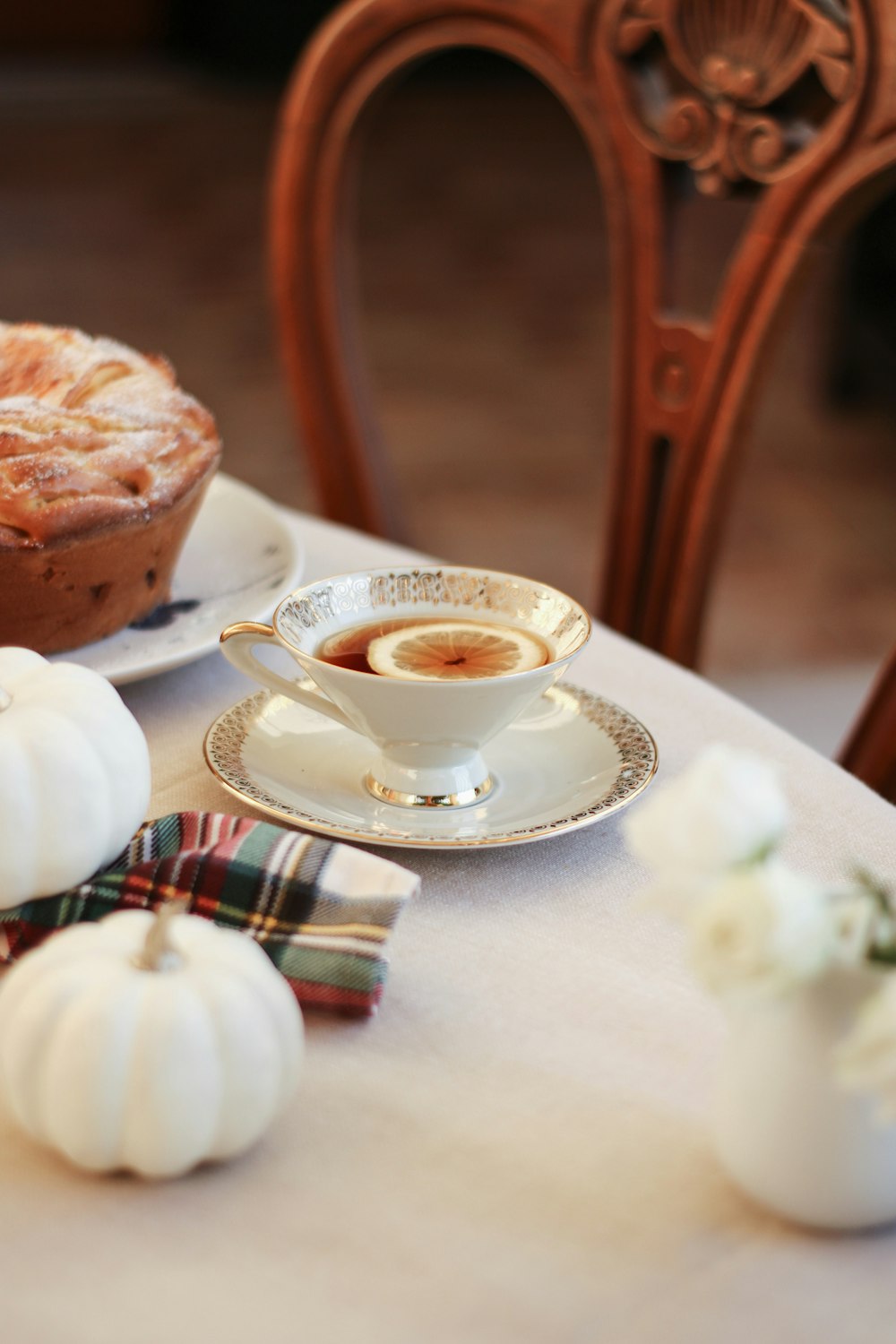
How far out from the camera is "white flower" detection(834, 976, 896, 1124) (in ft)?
1.21

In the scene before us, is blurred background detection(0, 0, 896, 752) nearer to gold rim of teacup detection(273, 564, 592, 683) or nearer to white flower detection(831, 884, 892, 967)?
gold rim of teacup detection(273, 564, 592, 683)

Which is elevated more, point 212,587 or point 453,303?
point 212,587

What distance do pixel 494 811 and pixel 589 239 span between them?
5708mm

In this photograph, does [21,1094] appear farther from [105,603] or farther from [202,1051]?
[105,603]

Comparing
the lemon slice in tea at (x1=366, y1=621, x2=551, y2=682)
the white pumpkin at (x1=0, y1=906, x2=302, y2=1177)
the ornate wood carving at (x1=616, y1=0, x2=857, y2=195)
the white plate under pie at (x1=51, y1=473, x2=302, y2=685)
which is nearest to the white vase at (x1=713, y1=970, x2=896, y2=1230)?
the white pumpkin at (x1=0, y1=906, x2=302, y2=1177)

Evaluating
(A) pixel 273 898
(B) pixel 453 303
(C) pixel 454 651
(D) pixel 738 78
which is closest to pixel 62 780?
(A) pixel 273 898

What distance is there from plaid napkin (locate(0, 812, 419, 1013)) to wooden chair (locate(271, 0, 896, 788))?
0.48m

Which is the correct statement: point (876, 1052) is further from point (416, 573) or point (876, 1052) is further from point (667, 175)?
point (667, 175)

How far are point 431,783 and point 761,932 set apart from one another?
31 centimetres

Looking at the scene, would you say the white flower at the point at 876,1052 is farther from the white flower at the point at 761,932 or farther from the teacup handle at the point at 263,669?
the teacup handle at the point at 263,669

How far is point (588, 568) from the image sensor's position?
3.42 metres

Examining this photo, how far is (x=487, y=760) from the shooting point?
71 centimetres

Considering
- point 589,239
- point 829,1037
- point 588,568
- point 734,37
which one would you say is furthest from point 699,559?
point 589,239

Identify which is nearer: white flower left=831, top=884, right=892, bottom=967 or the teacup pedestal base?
white flower left=831, top=884, right=892, bottom=967
